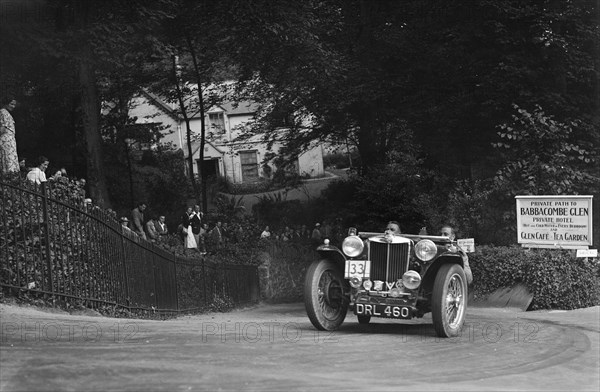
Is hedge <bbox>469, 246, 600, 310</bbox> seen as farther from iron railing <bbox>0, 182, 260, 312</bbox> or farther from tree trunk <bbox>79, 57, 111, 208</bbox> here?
tree trunk <bbox>79, 57, 111, 208</bbox>

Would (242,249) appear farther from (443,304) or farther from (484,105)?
(443,304)

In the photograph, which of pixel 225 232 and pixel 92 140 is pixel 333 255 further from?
pixel 225 232

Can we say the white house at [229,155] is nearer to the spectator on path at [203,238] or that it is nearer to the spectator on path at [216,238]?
the spectator on path at [203,238]

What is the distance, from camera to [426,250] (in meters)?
9.73

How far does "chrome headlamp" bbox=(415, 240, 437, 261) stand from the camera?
9.71 m

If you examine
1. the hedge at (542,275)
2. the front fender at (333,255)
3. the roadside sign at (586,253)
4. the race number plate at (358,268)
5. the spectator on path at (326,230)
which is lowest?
the hedge at (542,275)

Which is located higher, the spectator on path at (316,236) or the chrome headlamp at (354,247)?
the chrome headlamp at (354,247)

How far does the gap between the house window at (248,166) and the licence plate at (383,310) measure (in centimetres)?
5159

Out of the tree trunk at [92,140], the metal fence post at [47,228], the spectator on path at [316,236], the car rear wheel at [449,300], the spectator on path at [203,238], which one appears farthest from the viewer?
the spectator on path at [316,236]

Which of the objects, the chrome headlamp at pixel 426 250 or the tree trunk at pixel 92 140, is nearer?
the chrome headlamp at pixel 426 250

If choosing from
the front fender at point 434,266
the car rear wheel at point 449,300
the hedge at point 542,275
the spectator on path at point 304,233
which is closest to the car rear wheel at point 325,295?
the front fender at point 434,266

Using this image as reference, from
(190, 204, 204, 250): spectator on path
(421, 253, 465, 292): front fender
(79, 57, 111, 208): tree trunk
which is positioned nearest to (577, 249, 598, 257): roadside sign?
(421, 253, 465, 292): front fender

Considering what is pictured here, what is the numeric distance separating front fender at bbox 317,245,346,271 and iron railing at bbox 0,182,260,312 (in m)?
3.34

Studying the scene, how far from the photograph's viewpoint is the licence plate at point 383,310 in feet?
31.7
